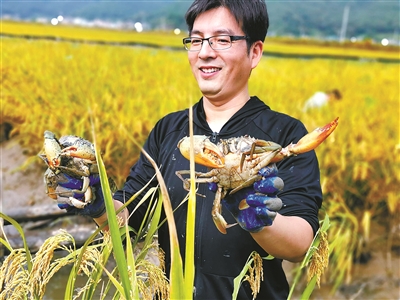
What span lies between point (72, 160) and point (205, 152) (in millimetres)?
229

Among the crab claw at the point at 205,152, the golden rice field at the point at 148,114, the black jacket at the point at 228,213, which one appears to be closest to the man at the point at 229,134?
the black jacket at the point at 228,213

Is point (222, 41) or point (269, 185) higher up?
point (222, 41)

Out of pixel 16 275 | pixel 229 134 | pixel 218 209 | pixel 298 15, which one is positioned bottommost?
pixel 16 275

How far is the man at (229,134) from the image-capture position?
0.94m

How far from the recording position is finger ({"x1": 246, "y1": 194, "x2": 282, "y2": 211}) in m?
0.67

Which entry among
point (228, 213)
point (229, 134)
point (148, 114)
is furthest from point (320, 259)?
point (148, 114)

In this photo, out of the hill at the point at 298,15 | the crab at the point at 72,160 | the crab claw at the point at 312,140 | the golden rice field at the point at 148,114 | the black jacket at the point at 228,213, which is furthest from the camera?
the hill at the point at 298,15

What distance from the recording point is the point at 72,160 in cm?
78

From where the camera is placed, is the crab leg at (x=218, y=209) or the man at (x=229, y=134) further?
the man at (x=229, y=134)

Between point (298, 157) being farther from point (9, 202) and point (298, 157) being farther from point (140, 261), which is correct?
point (9, 202)

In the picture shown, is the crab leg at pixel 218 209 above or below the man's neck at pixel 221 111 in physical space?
below

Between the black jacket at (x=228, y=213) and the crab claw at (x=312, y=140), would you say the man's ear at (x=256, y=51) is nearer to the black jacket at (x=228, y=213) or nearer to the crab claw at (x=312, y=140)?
the black jacket at (x=228, y=213)

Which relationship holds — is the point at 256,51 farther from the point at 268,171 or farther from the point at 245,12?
the point at 268,171

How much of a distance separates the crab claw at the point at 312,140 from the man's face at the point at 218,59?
33cm
